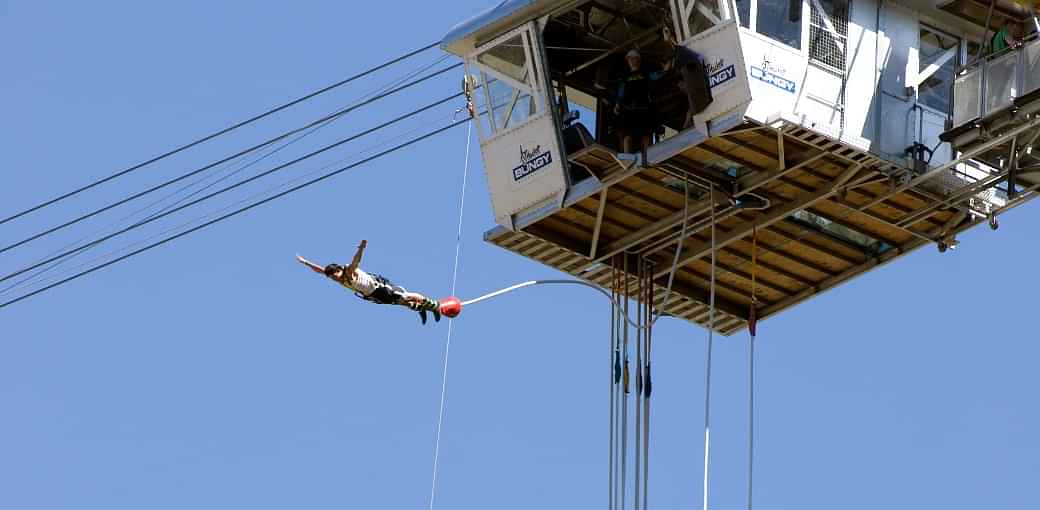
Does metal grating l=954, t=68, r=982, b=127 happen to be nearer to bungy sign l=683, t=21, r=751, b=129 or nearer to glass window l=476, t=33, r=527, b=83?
bungy sign l=683, t=21, r=751, b=129

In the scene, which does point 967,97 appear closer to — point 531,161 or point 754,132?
point 754,132

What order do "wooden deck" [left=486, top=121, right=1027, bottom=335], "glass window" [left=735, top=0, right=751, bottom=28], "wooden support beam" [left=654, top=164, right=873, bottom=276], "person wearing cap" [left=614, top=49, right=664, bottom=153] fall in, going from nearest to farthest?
"glass window" [left=735, top=0, right=751, bottom=28] < "wooden deck" [left=486, top=121, right=1027, bottom=335] < "wooden support beam" [left=654, top=164, right=873, bottom=276] < "person wearing cap" [left=614, top=49, right=664, bottom=153]

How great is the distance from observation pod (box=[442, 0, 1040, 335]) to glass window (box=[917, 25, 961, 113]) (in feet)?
0.10

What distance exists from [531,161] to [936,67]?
5.94m

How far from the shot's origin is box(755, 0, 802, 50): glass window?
158 ft

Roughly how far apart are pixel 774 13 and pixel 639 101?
246cm

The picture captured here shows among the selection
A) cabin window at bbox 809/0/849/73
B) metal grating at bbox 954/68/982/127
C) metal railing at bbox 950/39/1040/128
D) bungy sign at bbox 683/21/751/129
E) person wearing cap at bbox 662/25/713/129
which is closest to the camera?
bungy sign at bbox 683/21/751/129

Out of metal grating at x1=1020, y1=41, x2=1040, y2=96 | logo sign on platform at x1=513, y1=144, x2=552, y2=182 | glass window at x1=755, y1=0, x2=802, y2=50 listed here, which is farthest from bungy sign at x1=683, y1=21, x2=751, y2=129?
metal grating at x1=1020, y1=41, x2=1040, y2=96

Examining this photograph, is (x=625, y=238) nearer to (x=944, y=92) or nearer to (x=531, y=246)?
(x=531, y=246)

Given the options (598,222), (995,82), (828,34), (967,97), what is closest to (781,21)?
(828,34)

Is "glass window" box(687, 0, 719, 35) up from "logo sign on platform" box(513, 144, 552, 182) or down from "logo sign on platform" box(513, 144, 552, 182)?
up

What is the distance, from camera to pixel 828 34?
160ft

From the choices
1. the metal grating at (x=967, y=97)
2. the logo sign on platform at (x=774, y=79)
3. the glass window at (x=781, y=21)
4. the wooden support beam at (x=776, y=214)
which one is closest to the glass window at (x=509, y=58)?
the glass window at (x=781, y=21)

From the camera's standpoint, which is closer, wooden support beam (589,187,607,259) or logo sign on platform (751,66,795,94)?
logo sign on platform (751,66,795,94)
